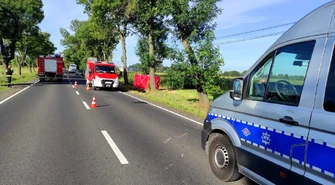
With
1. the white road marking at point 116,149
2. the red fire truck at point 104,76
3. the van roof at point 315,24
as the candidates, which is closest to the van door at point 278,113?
the van roof at point 315,24

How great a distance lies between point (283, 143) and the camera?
3299mm

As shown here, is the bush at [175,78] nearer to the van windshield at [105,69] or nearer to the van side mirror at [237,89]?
the van side mirror at [237,89]

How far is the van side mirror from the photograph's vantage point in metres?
4.20

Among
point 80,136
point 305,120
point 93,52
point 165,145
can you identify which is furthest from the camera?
point 93,52

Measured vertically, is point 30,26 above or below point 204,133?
above

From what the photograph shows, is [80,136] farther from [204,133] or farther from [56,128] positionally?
[204,133]

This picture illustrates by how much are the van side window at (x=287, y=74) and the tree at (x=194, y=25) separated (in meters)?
11.3

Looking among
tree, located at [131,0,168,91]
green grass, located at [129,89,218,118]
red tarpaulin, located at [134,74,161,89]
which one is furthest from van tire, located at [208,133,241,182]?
red tarpaulin, located at [134,74,161,89]

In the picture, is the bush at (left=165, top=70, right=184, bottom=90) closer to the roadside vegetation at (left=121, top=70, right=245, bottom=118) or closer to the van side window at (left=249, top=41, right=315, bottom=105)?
the roadside vegetation at (left=121, top=70, right=245, bottom=118)

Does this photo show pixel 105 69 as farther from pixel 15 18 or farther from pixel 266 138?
pixel 266 138

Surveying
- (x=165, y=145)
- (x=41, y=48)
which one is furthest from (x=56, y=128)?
(x=41, y=48)

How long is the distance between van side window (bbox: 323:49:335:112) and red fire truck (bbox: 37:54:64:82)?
122ft

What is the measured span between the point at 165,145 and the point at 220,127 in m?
2.42

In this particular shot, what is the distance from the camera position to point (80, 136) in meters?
7.47
